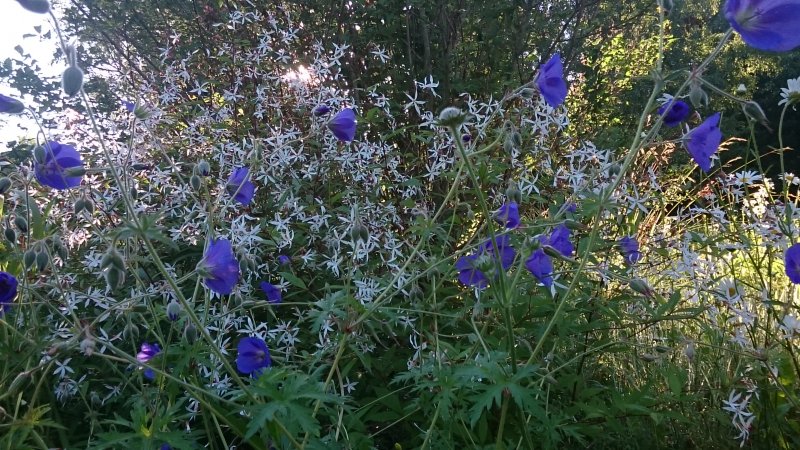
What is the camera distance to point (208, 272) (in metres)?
1.39

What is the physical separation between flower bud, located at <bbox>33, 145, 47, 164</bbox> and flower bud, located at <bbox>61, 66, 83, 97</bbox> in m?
0.30

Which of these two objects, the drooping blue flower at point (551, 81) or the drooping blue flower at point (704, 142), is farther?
the drooping blue flower at point (551, 81)

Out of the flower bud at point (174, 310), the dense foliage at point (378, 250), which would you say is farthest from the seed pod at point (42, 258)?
the flower bud at point (174, 310)

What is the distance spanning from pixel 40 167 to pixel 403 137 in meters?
2.31

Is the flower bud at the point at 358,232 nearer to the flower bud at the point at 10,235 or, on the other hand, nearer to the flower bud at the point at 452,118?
the flower bud at the point at 452,118

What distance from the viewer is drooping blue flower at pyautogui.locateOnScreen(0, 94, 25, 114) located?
1.45 m

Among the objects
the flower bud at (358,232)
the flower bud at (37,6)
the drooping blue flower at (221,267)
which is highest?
the flower bud at (37,6)

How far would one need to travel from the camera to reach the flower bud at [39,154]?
59.3 inches

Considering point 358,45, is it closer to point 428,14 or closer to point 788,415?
point 428,14

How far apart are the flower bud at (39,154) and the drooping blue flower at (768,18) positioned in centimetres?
138

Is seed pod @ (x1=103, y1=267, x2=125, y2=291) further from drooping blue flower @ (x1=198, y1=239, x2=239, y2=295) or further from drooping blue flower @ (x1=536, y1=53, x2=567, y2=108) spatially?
drooping blue flower @ (x1=536, y1=53, x2=567, y2=108)

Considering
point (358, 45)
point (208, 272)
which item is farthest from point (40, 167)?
point (358, 45)

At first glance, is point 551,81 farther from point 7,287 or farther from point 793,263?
point 7,287

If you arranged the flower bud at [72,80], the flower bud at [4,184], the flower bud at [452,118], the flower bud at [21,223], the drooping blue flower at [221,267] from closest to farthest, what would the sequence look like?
1. the flower bud at [452,118]
2. the flower bud at [72,80]
3. the drooping blue flower at [221,267]
4. the flower bud at [4,184]
5. the flower bud at [21,223]
